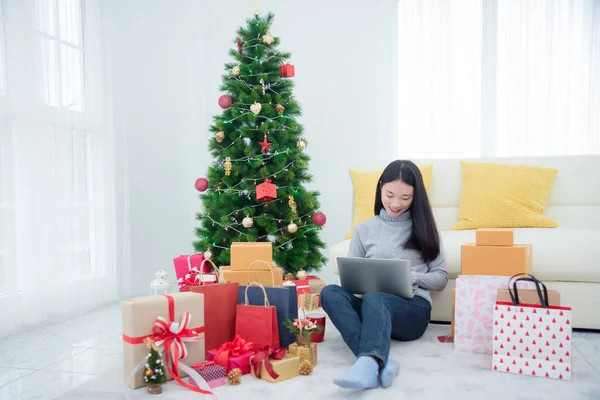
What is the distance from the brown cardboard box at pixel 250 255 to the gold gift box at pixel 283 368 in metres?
0.62

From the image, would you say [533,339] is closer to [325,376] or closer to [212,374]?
[325,376]

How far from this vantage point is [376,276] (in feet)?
6.63

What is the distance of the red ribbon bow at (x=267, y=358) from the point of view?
5.46 ft

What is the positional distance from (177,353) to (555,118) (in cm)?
347

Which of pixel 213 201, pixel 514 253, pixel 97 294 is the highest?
pixel 213 201

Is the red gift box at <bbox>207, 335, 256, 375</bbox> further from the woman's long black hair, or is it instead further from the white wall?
the white wall

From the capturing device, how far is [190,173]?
3988 millimetres

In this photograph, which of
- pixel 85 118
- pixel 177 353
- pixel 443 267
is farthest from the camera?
pixel 85 118

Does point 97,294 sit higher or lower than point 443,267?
lower

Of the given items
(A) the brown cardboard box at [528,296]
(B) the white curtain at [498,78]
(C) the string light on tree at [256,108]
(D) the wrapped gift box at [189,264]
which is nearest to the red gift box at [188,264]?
(D) the wrapped gift box at [189,264]

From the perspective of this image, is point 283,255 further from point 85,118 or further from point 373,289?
point 85,118

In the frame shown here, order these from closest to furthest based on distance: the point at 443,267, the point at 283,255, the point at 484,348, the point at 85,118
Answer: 1. the point at 484,348
2. the point at 443,267
3. the point at 283,255
4. the point at 85,118

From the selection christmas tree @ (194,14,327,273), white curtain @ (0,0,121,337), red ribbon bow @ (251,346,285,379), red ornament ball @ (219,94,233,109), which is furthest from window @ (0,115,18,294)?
red ribbon bow @ (251,346,285,379)

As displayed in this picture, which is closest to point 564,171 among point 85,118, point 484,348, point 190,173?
point 484,348
